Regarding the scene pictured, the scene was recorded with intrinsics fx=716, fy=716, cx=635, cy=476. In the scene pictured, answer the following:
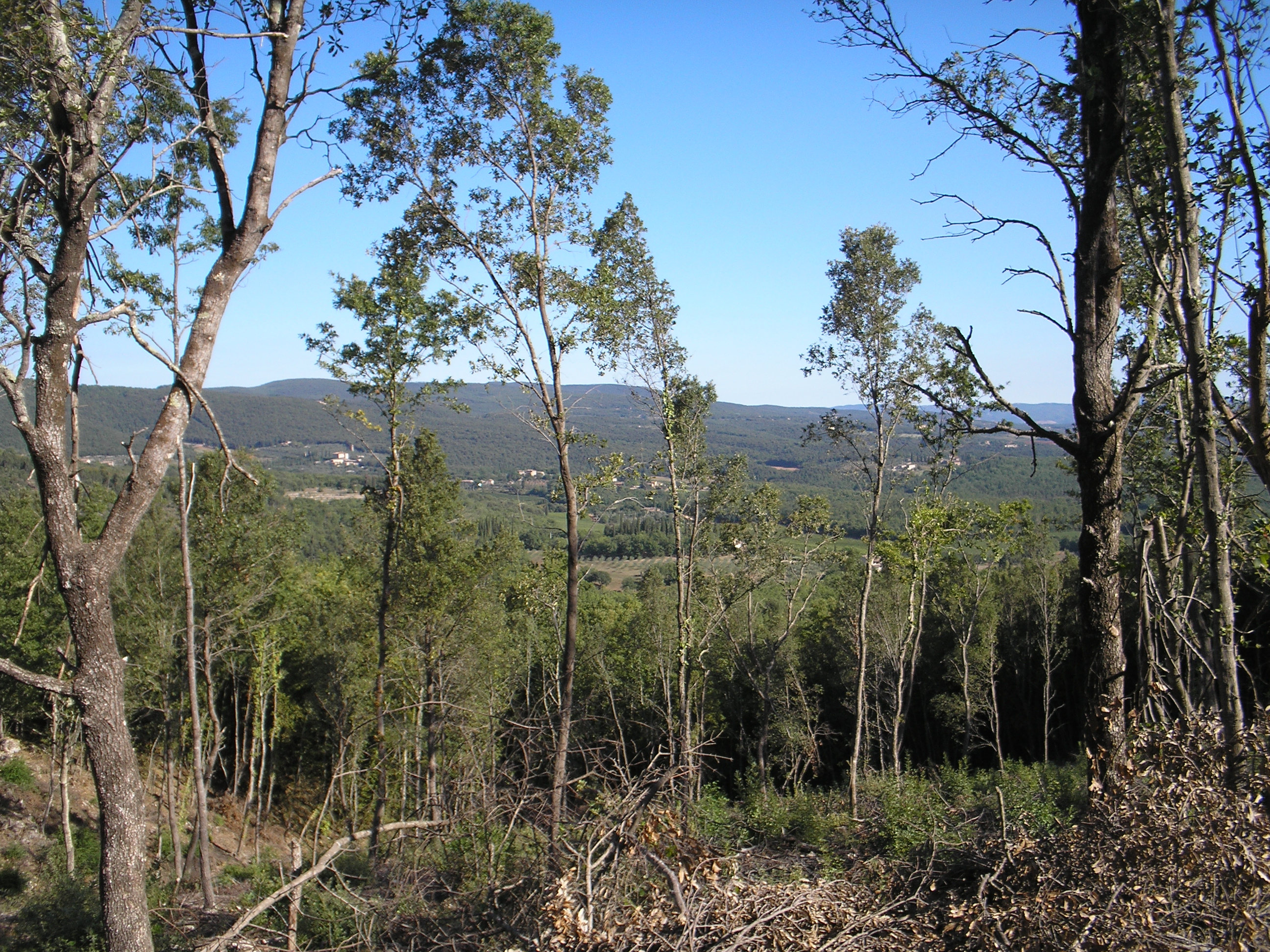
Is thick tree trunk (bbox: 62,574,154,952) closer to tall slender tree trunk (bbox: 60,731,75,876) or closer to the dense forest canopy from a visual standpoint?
the dense forest canopy

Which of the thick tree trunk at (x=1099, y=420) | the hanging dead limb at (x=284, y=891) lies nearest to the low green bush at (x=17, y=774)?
the hanging dead limb at (x=284, y=891)

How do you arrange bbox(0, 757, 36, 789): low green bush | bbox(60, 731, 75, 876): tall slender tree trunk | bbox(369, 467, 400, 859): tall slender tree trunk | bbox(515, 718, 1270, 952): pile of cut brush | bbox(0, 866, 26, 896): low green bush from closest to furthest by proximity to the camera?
bbox(515, 718, 1270, 952): pile of cut brush
bbox(369, 467, 400, 859): tall slender tree trunk
bbox(0, 866, 26, 896): low green bush
bbox(60, 731, 75, 876): tall slender tree trunk
bbox(0, 757, 36, 789): low green bush

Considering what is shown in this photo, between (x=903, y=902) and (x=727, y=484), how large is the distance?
38.3 feet

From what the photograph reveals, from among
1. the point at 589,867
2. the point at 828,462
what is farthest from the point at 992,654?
the point at 589,867

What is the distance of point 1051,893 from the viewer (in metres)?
3.60

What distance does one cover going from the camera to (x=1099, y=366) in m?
4.33

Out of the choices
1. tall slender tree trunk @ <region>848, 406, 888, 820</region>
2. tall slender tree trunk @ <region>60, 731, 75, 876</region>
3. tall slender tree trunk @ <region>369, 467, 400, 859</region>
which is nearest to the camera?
tall slender tree trunk @ <region>369, 467, 400, 859</region>

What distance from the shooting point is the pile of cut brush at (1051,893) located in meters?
3.33

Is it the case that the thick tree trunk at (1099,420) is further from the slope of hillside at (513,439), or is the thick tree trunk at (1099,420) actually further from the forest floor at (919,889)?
the slope of hillside at (513,439)

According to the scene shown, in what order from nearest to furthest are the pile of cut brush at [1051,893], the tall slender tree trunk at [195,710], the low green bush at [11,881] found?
1. the pile of cut brush at [1051,893]
2. the tall slender tree trunk at [195,710]
3. the low green bush at [11,881]

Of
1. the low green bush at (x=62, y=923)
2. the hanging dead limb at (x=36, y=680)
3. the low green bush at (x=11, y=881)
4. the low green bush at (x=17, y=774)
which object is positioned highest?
the hanging dead limb at (x=36, y=680)

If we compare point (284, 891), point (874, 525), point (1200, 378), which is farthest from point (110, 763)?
point (874, 525)

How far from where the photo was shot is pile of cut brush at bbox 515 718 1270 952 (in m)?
3.33

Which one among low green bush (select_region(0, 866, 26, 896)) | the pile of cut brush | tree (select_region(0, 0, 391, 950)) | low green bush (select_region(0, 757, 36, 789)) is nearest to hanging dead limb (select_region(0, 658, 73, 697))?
tree (select_region(0, 0, 391, 950))
